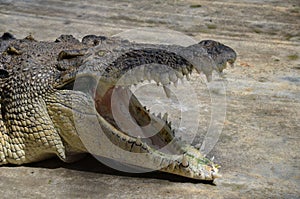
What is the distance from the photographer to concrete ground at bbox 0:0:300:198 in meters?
3.30

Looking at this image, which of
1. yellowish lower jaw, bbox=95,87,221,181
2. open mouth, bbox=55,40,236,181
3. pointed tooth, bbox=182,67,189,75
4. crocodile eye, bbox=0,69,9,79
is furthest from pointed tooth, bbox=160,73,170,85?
crocodile eye, bbox=0,69,9,79

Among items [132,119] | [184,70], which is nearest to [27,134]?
[132,119]

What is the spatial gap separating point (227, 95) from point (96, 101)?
5.36 ft

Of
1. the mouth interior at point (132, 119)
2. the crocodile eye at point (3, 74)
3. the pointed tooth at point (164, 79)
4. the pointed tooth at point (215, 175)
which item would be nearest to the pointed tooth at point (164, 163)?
the mouth interior at point (132, 119)

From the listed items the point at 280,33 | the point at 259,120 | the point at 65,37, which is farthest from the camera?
the point at 280,33

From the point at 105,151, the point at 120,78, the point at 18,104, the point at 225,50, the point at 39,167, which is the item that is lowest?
the point at 39,167

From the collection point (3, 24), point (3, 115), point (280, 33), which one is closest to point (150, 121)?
point (3, 115)

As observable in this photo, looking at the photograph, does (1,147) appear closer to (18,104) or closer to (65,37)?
(18,104)

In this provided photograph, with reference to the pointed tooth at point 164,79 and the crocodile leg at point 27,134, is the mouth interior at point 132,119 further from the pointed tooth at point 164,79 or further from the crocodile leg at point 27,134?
the pointed tooth at point 164,79

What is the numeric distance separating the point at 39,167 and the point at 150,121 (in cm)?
79

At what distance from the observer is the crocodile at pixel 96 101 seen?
10.3 feet

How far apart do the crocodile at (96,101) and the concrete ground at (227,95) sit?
0.48 ft

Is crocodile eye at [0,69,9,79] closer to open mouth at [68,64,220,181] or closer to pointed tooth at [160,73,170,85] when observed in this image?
open mouth at [68,64,220,181]

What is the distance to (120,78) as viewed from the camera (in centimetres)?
318
